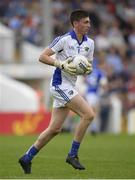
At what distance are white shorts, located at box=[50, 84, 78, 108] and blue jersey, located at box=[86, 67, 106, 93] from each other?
12.2 metres

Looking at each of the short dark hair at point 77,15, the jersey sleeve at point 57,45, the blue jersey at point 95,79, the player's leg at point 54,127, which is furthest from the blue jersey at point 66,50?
the blue jersey at point 95,79

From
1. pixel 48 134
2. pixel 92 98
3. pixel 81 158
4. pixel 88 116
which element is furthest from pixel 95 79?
pixel 48 134

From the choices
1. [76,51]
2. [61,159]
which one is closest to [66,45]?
[76,51]

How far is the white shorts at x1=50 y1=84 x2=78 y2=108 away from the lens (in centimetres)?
1291

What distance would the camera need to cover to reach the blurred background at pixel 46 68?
27.9m

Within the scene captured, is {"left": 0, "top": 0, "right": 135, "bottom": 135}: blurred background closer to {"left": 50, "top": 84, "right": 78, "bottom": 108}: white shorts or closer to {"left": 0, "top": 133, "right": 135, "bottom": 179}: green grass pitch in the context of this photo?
{"left": 0, "top": 133, "right": 135, "bottom": 179}: green grass pitch

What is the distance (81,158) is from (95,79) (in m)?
9.77

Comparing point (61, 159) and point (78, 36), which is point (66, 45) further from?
point (61, 159)

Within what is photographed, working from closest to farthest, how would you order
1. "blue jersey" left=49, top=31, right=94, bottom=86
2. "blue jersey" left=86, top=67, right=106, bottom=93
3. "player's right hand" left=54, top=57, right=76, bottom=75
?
"player's right hand" left=54, top=57, right=76, bottom=75 → "blue jersey" left=49, top=31, right=94, bottom=86 → "blue jersey" left=86, top=67, right=106, bottom=93

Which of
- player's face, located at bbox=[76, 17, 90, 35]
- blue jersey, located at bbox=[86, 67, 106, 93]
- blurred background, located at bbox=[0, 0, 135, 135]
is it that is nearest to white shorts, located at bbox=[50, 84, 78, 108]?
player's face, located at bbox=[76, 17, 90, 35]

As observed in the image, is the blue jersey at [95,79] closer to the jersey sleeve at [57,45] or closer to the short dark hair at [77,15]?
the short dark hair at [77,15]

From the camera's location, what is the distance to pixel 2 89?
28.8m

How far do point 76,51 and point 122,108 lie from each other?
18.2 m

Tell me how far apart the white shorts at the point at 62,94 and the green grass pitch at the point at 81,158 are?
1.02 m
